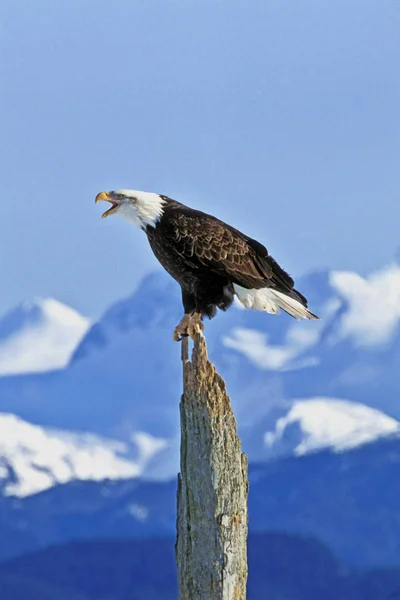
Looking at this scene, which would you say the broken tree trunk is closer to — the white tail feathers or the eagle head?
the white tail feathers

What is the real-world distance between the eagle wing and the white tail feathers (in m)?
0.15

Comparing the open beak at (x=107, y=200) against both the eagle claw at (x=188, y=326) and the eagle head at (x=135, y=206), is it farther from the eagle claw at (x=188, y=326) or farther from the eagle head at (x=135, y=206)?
the eagle claw at (x=188, y=326)

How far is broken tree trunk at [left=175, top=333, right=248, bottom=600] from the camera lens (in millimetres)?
5875

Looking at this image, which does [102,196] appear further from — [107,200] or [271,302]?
[271,302]

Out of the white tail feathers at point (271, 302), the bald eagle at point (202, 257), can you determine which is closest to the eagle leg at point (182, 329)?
the bald eagle at point (202, 257)

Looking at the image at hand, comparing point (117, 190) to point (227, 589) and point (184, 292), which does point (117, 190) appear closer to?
point (184, 292)

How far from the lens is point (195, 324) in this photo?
665 centimetres

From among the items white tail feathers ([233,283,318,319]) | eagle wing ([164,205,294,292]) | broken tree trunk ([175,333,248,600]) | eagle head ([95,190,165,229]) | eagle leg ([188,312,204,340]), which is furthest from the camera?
white tail feathers ([233,283,318,319])

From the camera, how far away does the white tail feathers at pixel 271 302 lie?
728 cm

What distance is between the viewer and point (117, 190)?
7172mm

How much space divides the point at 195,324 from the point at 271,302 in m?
1.01

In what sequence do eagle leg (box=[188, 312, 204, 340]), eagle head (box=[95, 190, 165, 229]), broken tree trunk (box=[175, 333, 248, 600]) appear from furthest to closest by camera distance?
eagle head (box=[95, 190, 165, 229]) < eagle leg (box=[188, 312, 204, 340]) < broken tree trunk (box=[175, 333, 248, 600])

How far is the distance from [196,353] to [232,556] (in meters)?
1.33

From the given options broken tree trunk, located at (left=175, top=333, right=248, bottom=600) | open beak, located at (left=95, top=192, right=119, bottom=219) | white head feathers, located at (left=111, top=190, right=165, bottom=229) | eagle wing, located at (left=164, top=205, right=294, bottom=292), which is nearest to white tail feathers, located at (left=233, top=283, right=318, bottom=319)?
eagle wing, located at (left=164, top=205, right=294, bottom=292)
